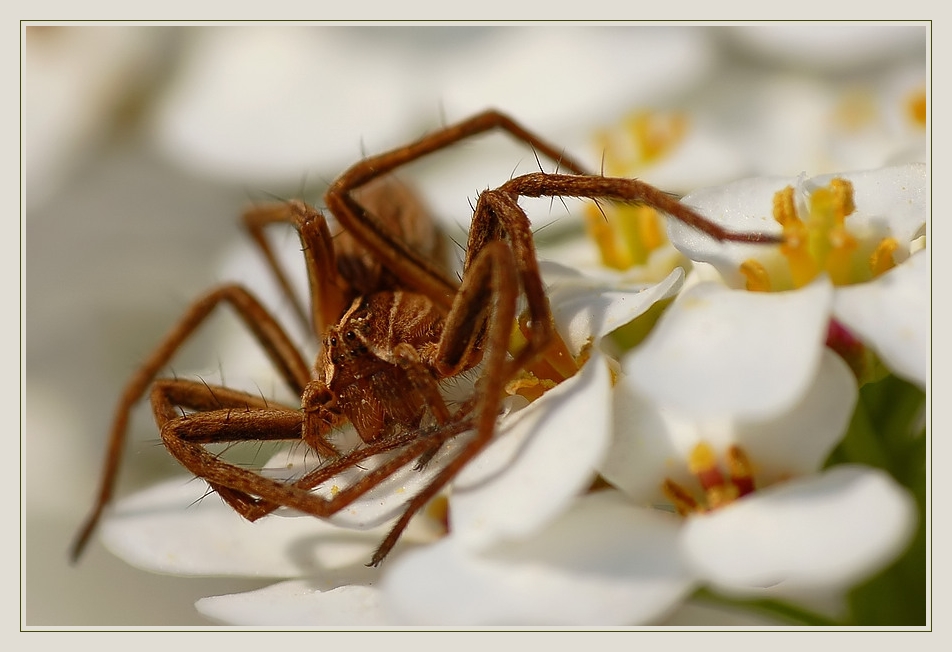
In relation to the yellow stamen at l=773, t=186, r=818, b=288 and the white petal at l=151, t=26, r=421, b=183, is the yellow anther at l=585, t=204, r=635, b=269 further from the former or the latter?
the white petal at l=151, t=26, r=421, b=183

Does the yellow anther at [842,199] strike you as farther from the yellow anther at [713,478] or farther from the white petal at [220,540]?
the white petal at [220,540]

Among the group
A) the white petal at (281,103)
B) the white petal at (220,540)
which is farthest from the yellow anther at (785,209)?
the white petal at (281,103)

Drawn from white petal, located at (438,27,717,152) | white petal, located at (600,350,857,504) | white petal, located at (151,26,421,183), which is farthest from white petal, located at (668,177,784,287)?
Result: white petal, located at (151,26,421,183)

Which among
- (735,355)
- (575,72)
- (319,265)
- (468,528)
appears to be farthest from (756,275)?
Result: (575,72)

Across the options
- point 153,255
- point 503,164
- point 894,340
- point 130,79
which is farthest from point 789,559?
Result: point 130,79

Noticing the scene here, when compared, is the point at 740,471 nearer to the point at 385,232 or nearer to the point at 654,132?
the point at 385,232

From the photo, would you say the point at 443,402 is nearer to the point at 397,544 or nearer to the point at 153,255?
the point at 397,544
